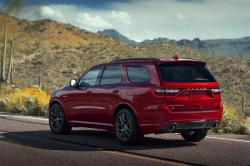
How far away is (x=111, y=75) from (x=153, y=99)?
181 centimetres

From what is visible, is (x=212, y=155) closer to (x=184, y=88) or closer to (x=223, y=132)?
(x=184, y=88)

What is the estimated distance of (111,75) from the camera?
8977 mm

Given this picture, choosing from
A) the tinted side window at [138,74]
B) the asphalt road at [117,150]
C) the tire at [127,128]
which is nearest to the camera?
the asphalt road at [117,150]

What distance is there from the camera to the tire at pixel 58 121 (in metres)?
10.1

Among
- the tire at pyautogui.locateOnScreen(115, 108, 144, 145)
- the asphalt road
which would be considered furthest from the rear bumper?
the tire at pyautogui.locateOnScreen(115, 108, 144, 145)

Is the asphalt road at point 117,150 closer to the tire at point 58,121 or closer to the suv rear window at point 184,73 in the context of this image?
the tire at point 58,121

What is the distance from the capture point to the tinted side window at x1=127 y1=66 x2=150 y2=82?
26.1 ft

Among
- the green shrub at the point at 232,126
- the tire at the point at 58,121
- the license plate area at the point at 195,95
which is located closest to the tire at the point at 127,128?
the license plate area at the point at 195,95

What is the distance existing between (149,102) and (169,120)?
21.1 inches

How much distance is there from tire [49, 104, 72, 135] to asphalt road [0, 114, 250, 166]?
0.62ft

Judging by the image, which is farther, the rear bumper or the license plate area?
the license plate area

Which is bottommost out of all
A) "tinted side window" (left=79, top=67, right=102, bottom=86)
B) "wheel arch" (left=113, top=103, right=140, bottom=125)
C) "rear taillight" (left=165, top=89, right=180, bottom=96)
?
"wheel arch" (left=113, top=103, right=140, bottom=125)

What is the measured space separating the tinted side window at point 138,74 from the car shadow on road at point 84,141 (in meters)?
1.40

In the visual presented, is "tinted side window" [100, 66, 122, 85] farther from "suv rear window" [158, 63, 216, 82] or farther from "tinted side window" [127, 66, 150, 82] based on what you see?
"suv rear window" [158, 63, 216, 82]
